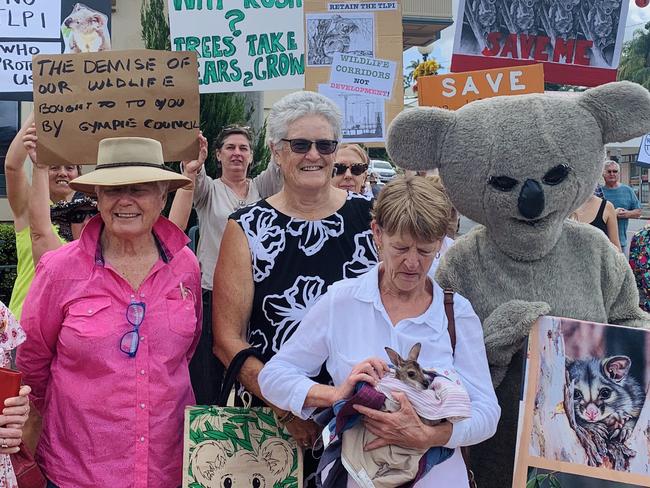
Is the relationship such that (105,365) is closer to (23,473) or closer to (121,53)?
(23,473)

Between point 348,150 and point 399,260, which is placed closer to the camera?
point 399,260

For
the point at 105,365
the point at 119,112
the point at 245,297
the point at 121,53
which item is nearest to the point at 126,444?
the point at 105,365

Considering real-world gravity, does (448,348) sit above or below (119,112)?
below

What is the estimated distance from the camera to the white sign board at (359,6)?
4574 mm

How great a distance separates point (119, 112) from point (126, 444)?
4.27ft

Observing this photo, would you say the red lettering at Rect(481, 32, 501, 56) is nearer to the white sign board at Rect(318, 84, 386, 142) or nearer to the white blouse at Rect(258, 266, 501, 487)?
the white sign board at Rect(318, 84, 386, 142)

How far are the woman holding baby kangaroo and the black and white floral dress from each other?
362 mm

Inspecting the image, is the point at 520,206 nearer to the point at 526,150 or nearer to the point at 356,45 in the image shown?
the point at 526,150

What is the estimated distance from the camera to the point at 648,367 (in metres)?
2.38

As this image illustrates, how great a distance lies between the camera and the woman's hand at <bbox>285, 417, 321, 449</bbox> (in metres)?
2.41

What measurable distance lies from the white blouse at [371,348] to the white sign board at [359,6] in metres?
2.80

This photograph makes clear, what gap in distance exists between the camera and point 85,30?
397 cm

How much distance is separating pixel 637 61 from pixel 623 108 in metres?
53.5

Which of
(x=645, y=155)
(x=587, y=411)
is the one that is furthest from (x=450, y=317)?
(x=645, y=155)
